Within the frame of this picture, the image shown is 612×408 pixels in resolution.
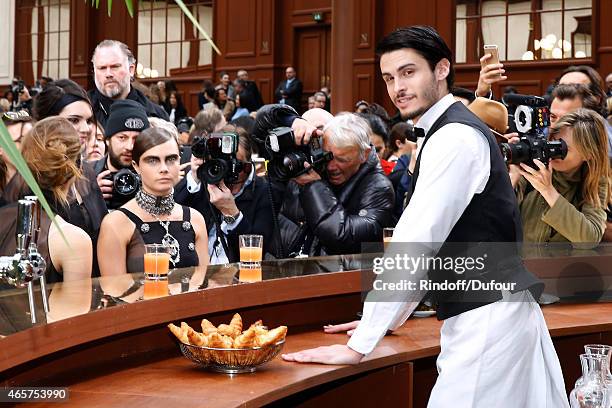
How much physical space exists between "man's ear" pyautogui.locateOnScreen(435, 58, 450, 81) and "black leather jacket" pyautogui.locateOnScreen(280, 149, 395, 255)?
103cm

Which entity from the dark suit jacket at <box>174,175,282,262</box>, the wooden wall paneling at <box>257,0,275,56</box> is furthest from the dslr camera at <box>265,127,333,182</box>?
the wooden wall paneling at <box>257,0,275,56</box>

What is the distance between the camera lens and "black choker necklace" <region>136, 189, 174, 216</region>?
115 inches

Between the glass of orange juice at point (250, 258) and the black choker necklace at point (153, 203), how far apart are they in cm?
49

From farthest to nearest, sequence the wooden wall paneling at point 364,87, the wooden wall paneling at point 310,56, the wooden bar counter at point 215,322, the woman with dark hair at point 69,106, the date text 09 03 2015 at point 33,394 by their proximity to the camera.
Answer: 1. the wooden wall paneling at point 310,56
2. the wooden wall paneling at point 364,87
3. the woman with dark hair at point 69,106
4. the wooden bar counter at point 215,322
5. the date text 09 03 2015 at point 33,394

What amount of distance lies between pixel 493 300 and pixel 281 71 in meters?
11.3

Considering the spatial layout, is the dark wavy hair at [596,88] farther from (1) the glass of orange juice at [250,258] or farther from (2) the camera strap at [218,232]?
(1) the glass of orange juice at [250,258]

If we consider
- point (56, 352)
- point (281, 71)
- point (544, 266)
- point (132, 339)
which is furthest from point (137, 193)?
point (281, 71)

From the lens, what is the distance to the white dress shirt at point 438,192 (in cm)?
188

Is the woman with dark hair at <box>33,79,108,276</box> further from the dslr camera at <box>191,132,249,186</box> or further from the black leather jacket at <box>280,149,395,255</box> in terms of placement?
the black leather jacket at <box>280,149,395,255</box>

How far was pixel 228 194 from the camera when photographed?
3.15 meters

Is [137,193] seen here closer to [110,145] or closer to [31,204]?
[110,145]

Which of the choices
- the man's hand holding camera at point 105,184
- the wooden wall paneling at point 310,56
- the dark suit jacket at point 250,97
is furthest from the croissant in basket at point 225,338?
the wooden wall paneling at point 310,56

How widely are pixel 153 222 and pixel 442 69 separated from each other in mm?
1232

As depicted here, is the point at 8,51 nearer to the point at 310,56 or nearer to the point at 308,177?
the point at 310,56
